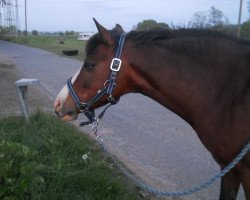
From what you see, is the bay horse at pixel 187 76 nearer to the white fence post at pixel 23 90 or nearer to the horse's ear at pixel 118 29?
the horse's ear at pixel 118 29

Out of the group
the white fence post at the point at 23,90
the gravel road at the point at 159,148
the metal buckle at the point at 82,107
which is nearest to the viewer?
the metal buckle at the point at 82,107

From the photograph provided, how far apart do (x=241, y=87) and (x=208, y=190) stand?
7.99 ft

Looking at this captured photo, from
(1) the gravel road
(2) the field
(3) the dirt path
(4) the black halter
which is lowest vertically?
(3) the dirt path

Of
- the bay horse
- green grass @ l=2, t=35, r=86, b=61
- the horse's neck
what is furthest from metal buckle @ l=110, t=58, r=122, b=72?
green grass @ l=2, t=35, r=86, b=61

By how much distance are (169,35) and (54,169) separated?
2060 millimetres

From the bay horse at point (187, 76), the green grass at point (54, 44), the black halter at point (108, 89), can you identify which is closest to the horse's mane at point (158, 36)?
the bay horse at point (187, 76)

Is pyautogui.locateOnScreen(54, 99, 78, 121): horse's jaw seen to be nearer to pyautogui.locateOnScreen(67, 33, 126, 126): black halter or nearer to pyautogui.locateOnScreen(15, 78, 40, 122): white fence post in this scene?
pyautogui.locateOnScreen(67, 33, 126, 126): black halter

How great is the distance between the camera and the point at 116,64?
312 cm

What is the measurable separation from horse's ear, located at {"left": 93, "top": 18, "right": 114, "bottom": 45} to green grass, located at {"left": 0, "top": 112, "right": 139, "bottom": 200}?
4.85ft

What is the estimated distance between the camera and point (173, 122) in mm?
8477

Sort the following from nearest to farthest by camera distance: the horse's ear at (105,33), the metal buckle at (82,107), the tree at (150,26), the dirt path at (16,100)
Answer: the horse's ear at (105,33) < the metal buckle at (82,107) < the tree at (150,26) < the dirt path at (16,100)

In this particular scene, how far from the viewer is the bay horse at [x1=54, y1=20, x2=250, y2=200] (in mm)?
3100

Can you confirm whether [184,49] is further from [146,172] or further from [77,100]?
[146,172]

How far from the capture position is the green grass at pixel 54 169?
3744 mm
